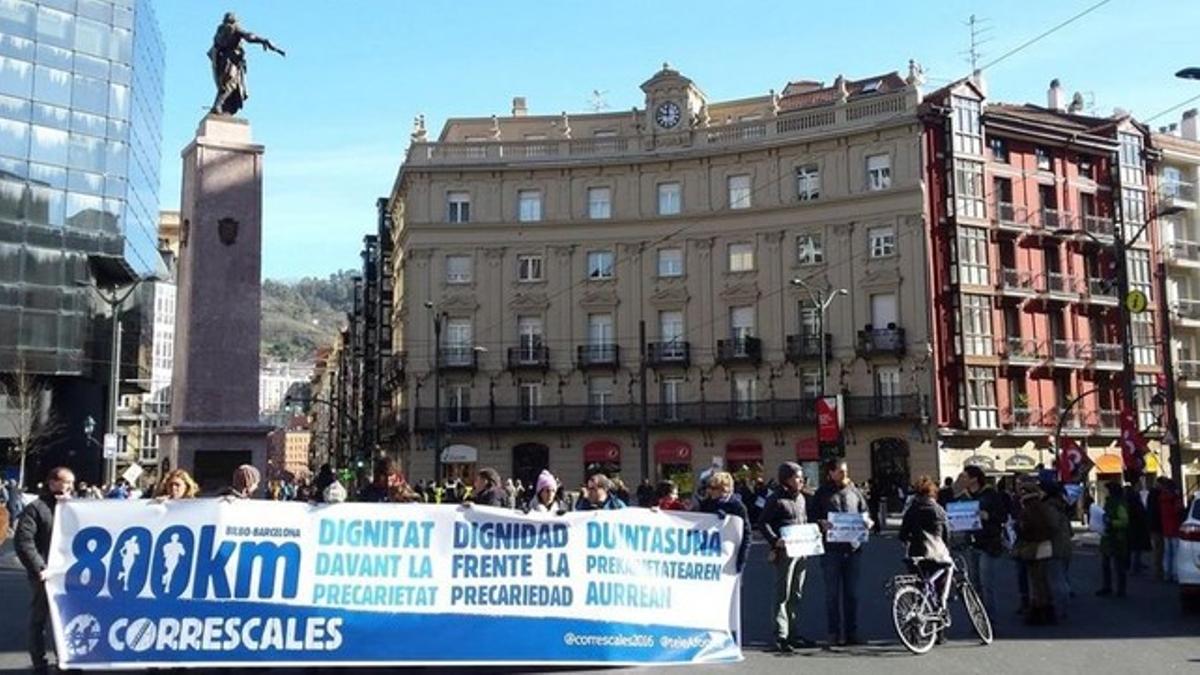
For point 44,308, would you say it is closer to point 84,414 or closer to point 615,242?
point 84,414

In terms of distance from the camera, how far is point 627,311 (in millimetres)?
56250

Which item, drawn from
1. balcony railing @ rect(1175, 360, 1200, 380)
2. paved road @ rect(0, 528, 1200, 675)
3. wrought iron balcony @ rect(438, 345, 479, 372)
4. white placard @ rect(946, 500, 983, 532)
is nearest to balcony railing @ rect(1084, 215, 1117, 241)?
balcony railing @ rect(1175, 360, 1200, 380)

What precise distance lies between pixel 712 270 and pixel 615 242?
4848mm

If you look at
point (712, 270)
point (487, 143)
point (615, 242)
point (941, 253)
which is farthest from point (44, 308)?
point (941, 253)

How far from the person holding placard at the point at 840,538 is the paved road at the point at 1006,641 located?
40cm

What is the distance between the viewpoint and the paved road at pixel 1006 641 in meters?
10.9

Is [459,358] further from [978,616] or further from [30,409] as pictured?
[978,616]

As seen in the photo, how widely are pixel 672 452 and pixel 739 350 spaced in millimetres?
5716

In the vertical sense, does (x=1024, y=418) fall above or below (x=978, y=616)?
above

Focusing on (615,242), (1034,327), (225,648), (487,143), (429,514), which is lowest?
(225,648)

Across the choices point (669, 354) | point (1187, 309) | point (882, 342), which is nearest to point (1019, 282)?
point (882, 342)

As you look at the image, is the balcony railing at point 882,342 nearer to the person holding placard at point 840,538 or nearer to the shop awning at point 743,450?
the shop awning at point 743,450

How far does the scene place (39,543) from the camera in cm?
990

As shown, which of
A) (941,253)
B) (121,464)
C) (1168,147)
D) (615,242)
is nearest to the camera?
(941,253)
